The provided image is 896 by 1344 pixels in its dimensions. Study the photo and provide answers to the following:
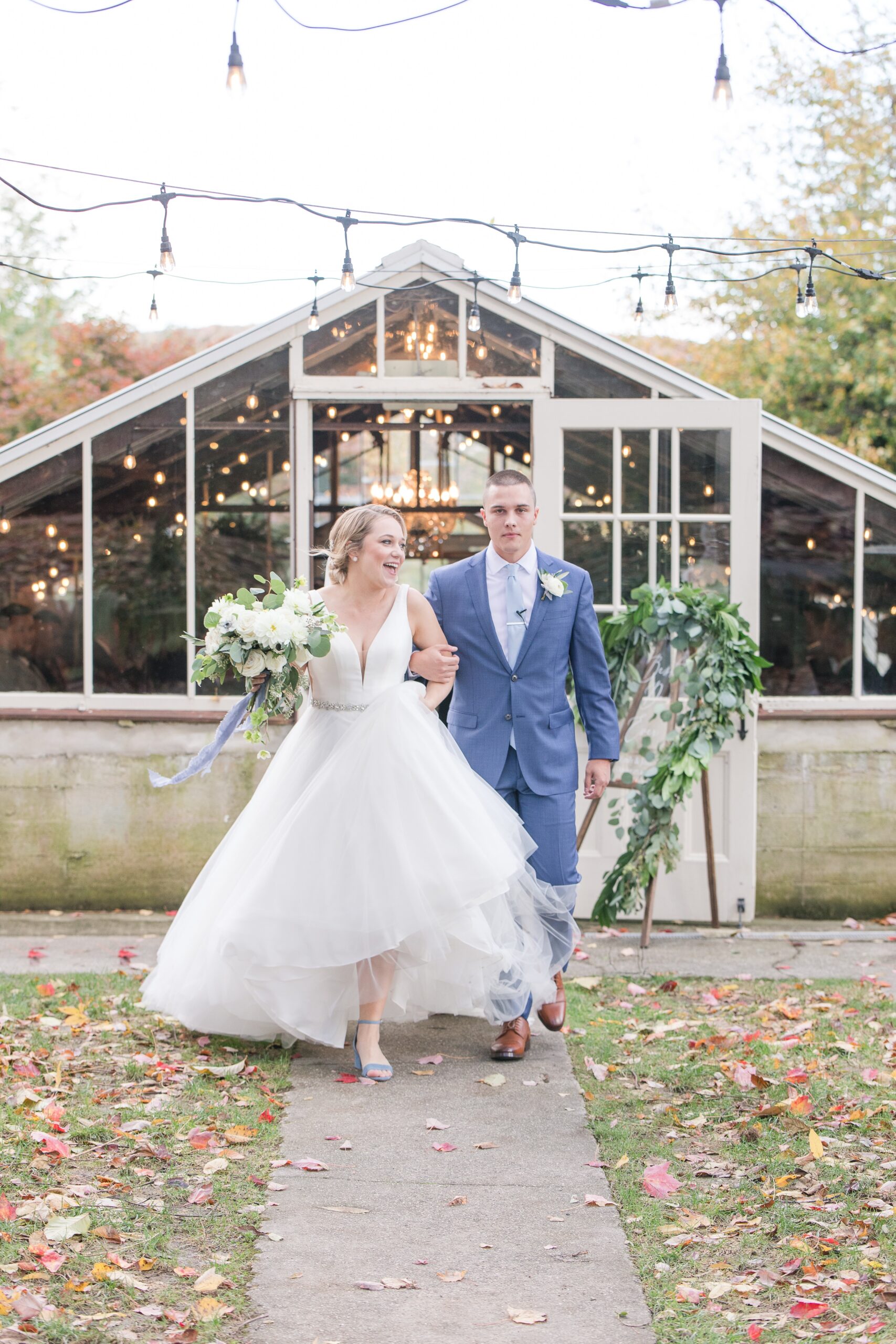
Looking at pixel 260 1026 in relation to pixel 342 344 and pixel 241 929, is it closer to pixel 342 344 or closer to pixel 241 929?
pixel 241 929

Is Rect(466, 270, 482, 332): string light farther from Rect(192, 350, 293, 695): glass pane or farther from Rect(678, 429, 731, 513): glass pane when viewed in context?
Rect(678, 429, 731, 513): glass pane

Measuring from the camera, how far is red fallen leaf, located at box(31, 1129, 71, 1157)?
3.53 m

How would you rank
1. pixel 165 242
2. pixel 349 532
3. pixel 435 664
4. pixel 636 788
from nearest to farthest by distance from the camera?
pixel 349 532
pixel 435 664
pixel 165 242
pixel 636 788

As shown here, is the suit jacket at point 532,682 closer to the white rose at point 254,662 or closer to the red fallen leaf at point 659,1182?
the white rose at point 254,662

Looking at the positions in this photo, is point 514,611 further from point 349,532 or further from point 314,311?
point 314,311

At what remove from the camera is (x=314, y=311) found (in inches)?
259

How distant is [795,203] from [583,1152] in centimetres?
1638

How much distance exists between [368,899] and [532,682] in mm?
1031

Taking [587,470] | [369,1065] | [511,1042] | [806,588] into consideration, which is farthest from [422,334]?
[369,1065]

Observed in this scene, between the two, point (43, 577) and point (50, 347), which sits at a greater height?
point (50, 347)

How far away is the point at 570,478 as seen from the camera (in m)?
6.75

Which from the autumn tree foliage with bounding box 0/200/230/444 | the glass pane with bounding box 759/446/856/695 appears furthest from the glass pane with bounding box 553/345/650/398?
the autumn tree foliage with bounding box 0/200/230/444

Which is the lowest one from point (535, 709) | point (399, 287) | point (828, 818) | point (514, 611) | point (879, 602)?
point (828, 818)

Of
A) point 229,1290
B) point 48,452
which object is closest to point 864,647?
point 48,452
